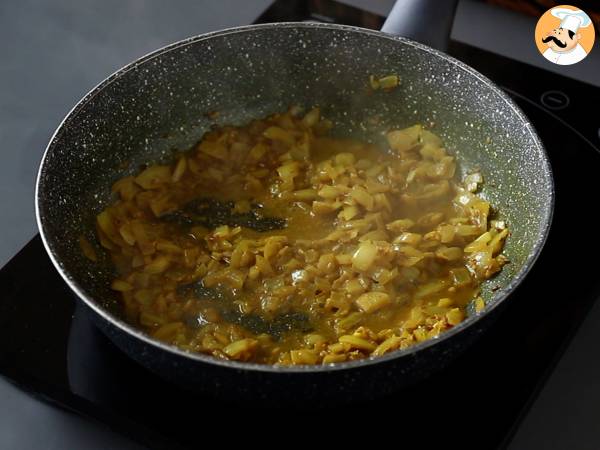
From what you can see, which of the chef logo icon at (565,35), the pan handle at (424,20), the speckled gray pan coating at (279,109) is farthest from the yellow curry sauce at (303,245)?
the chef logo icon at (565,35)

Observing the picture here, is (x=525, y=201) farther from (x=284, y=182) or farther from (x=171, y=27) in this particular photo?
(x=171, y=27)

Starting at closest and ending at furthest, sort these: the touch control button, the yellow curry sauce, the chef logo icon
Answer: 1. the yellow curry sauce
2. the touch control button
3. the chef logo icon

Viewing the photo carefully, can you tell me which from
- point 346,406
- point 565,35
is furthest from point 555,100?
point 346,406

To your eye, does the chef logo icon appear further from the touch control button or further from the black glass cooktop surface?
the black glass cooktop surface

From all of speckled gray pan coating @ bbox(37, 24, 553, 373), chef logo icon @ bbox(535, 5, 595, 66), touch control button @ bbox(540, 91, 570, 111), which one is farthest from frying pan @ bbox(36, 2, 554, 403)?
chef logo icon @ bbox(535, 5, 595, 66)

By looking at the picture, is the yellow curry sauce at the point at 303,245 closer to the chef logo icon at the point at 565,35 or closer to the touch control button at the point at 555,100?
the touch control button at the point at 555,100
